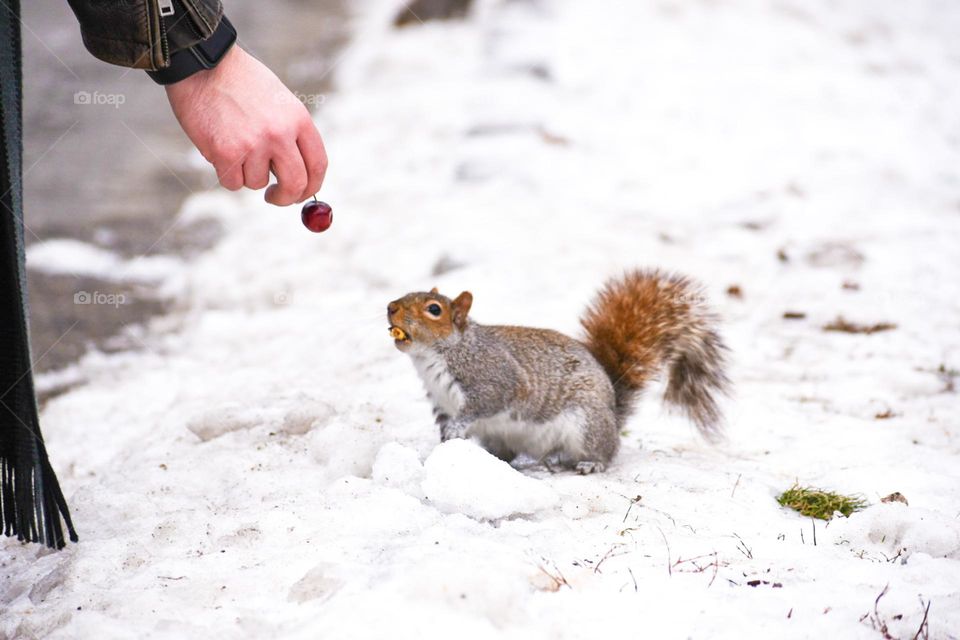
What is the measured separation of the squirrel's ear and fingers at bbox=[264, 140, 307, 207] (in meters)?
0.86

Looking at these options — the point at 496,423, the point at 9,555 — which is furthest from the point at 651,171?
the point at 9,555

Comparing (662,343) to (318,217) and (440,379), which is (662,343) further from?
(318,217)

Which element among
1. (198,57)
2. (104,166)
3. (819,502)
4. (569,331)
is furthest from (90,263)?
(819,502)

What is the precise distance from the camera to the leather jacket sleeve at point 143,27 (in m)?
1.85

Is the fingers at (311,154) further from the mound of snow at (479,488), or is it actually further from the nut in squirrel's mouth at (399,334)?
the mound of snow at (479,488)

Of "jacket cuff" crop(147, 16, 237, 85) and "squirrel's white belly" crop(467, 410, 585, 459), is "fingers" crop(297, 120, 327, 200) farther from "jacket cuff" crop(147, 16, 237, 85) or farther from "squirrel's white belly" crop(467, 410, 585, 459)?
"squirrel's white belly" crop(467, 410, 585, 459)

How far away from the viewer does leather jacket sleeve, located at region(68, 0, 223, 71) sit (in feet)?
6.06

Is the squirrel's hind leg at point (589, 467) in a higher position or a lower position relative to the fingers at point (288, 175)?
lower

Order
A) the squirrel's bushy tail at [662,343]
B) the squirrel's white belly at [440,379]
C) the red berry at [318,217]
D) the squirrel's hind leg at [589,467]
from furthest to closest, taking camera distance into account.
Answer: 1. the squirrel's bushy tail at [662,343]
2. the squirrel's hind leg at [589,467]
3. the squirrel's white belly at [440,379]
4. the red berry at [318,217]

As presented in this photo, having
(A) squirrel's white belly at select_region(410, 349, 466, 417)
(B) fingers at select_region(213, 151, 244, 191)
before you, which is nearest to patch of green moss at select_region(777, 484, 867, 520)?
(A) squirrel's white belly at select_region(410, 349, 466, 417)

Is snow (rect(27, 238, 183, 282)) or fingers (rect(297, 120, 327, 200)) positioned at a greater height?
fingers (rect(297, 120, 327, 200))

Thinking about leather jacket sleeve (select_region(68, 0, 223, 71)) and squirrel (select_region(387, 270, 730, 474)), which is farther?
squirrel (select_region(387, 270, 730, 474))

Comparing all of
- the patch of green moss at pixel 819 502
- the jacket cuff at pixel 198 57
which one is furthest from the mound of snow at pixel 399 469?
the jacket cuff at pixel 198 57

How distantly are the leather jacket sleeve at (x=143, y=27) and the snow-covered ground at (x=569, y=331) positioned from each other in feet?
3.77
